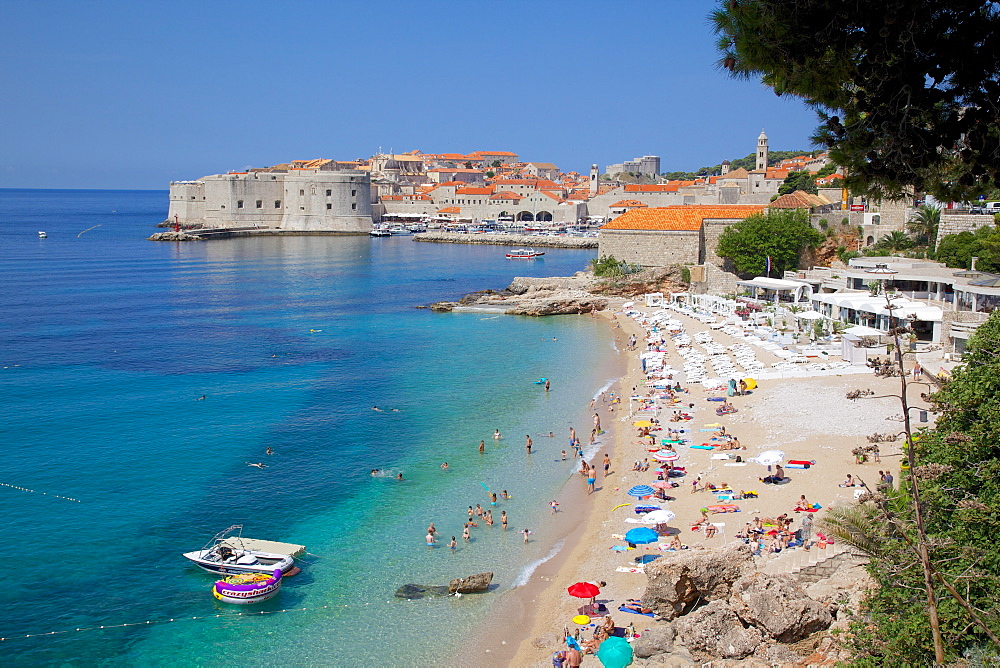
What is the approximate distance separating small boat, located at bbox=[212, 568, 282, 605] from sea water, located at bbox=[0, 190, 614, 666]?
110 mm

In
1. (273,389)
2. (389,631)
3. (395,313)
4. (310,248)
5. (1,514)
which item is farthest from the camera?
(310,248)

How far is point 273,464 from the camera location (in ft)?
47.0

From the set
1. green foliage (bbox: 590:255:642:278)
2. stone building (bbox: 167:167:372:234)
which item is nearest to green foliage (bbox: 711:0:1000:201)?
green foliage (bbox: 590:255:642:278)

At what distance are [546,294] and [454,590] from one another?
24.2m

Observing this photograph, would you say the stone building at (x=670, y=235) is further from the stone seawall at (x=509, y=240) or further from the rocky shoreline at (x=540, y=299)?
the stone seawall at (x=509, y=240)

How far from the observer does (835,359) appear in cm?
1812

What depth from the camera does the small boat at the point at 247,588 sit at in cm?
965

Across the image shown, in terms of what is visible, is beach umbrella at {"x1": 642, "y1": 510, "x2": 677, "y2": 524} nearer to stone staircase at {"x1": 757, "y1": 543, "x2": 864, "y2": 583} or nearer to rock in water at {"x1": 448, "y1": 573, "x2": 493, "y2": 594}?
stone staircase at {"x1": 757, "y1": 543, "x2": 864, "y2": 583}

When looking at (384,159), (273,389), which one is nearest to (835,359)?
(273,389)

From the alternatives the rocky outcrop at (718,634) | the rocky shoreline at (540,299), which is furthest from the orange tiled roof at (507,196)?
the rocky outcrop at (718,634)

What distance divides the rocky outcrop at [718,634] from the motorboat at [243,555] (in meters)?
5.20

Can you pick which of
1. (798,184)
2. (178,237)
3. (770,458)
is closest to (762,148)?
(798,184)

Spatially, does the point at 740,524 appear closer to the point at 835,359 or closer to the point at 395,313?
the point at 835,359

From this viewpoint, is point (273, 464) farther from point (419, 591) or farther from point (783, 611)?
point (783, 611)
